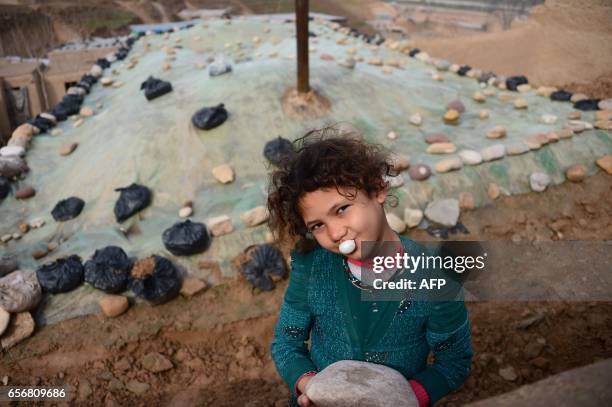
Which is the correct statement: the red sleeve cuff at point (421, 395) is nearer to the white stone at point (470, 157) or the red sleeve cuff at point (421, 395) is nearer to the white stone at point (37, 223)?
the white stone at point (470, 157)

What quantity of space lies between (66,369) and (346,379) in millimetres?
2717

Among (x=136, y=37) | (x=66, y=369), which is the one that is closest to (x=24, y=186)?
(x=66, y=369)

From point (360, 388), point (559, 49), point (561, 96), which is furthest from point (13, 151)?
point (559, 49)

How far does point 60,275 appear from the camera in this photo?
139 inches

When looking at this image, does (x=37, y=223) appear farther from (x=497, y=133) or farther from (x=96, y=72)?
(x=497, y=133)

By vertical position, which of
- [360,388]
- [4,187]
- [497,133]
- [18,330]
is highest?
[360,388]

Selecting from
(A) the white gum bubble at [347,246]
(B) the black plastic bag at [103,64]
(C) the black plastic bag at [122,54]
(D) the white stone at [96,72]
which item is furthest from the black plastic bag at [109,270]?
(C) the black plastic bag at [122,54]

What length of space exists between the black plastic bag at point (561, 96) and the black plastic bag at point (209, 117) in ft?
13.7

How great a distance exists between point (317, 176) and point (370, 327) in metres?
0.51

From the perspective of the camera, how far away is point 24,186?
4906 millimetres

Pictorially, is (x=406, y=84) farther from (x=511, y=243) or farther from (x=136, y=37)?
(x=136, y=37)

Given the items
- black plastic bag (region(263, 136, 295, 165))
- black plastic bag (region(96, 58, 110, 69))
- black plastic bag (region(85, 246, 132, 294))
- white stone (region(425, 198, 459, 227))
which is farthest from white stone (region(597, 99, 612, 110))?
black plastic bag (region(96, 58, 110, 69))

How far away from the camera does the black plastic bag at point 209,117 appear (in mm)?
4594

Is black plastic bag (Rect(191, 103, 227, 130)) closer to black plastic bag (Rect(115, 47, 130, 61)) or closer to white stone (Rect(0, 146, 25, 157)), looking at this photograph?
white stone (Rect(0, 146, 25, 157))
